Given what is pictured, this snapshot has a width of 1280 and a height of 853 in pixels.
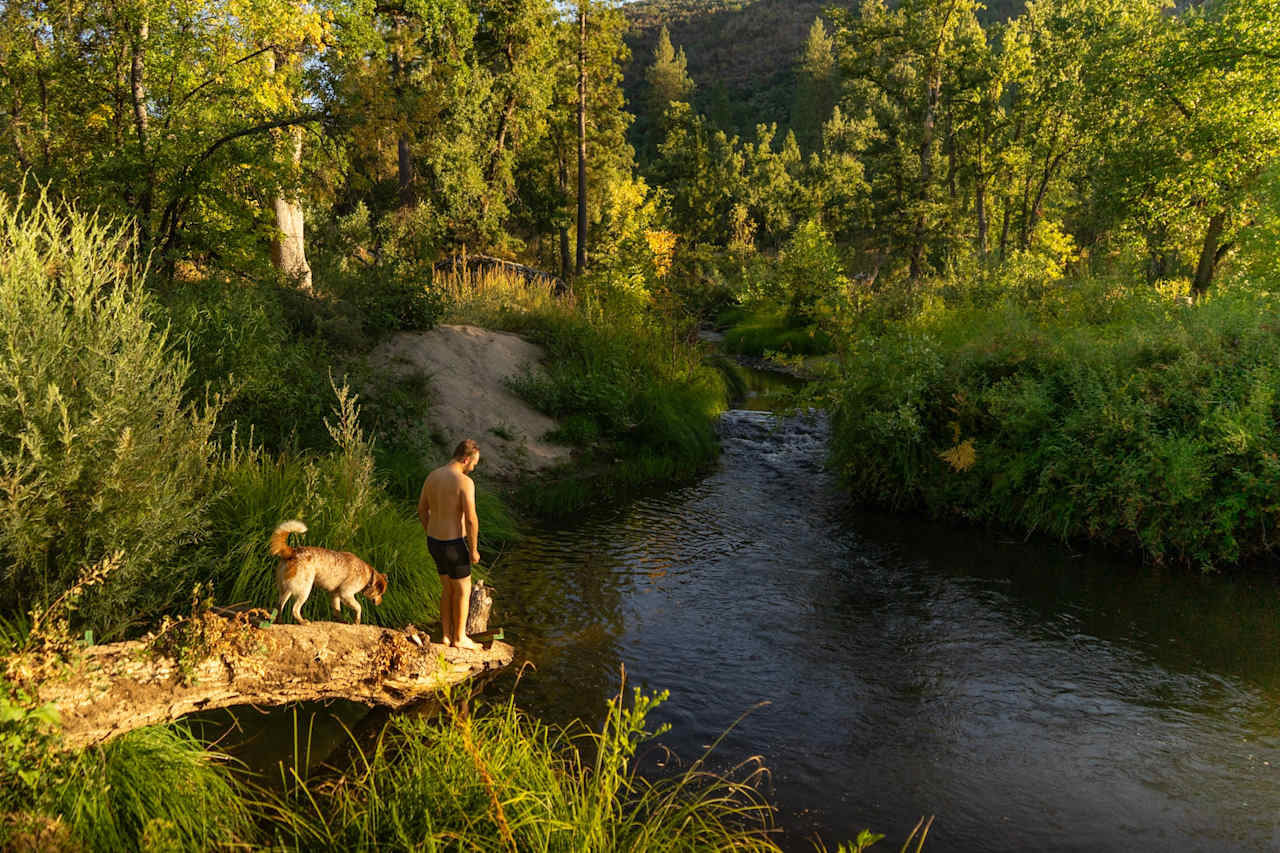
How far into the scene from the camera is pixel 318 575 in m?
6.41

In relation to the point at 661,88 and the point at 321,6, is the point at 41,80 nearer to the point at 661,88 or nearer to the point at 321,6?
the point at 321,6

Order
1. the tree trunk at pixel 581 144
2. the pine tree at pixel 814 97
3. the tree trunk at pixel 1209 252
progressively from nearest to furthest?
1. the tree trunk at pixel 1209 252
2. the tree trunk at pixel 581 144
3. the pine tree at pixel 814 97

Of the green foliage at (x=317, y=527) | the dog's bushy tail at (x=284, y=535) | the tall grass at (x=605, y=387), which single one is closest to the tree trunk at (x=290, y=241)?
the tall grass at (x=605, y=387)

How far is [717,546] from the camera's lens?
1099 cm

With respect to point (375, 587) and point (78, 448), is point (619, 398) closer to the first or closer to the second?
point (375, 587)

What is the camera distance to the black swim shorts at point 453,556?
6.61 meters

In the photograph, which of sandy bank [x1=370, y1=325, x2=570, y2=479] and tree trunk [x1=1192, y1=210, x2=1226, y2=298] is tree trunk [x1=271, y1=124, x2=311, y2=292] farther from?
tree trunk [x1=1192, y1=210, x2=1226, y2=298]

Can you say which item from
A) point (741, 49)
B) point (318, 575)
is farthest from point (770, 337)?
point (741, 49)

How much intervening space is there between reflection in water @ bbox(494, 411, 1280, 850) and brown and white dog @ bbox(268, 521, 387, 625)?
65.4 inches

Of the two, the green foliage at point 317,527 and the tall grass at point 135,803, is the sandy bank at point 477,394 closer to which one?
the green foliage at point 317,527

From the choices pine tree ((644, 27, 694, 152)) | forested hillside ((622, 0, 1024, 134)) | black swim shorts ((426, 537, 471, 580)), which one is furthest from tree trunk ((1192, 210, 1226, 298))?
forested hillside ((622, 0, 1024, 134))

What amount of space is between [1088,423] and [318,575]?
9.97m

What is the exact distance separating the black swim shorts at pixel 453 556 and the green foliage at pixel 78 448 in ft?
6.20

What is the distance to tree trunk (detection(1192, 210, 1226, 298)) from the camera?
2059 cm
